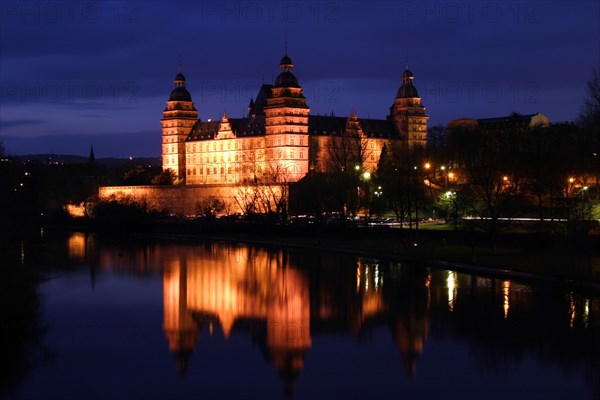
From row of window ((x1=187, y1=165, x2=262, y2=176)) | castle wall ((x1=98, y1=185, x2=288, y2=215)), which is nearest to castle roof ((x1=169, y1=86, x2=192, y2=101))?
row of window ((x1=187, y1=165, x2=262, y2=176))

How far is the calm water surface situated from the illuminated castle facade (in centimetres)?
6538

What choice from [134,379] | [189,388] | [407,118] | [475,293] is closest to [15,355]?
[134,379]

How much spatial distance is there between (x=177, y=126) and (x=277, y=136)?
24581 millimetres

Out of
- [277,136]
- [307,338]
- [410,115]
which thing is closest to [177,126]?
[277,136]

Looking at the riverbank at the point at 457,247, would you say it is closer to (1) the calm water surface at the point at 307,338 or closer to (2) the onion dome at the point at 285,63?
(1) the calm water surface at the point at 307,338

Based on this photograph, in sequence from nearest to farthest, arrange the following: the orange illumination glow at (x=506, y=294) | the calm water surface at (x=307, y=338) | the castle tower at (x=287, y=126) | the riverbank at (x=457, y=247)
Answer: the calm water surface at (x=307, y=338) < the orange illumination glow at (x=506, y=294) < the riverbank at (x=457, y=247) < the castle tower at (x=287, y=126)

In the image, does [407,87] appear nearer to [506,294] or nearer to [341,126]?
[341,126]

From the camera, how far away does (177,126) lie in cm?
14038

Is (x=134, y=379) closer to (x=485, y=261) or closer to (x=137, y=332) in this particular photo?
(x=137, y=332)

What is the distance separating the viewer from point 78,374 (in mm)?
25656

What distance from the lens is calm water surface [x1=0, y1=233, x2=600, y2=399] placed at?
2420 cm

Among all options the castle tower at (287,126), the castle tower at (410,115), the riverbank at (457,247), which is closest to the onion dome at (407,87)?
the castle tower at (410,115)

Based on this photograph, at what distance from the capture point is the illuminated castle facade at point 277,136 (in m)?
121

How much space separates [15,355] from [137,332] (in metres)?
5.23
